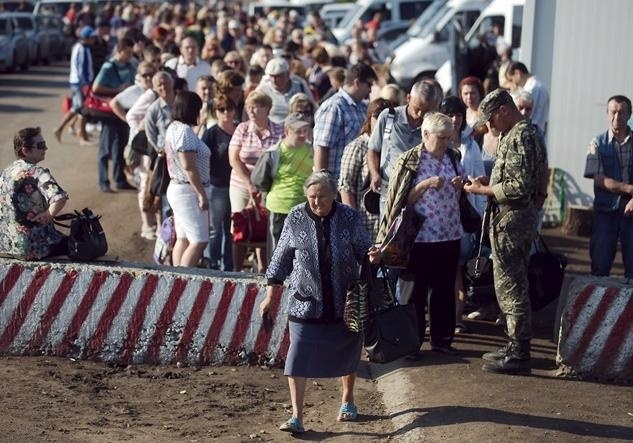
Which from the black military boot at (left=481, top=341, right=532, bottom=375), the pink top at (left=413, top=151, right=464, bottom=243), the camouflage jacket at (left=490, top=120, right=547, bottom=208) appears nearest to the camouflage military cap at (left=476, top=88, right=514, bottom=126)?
the camouflage jacket at (left=490, top=120, right=547, bottom=208)

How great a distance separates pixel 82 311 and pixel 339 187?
2.46 m

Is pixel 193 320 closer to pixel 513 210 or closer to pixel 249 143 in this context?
pixel 513 210

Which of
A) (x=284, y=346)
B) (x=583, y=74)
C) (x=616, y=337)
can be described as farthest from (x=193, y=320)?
(x=583, y=74)

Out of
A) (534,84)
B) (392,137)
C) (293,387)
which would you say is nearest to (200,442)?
(293,387)

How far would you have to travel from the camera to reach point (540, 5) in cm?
1605

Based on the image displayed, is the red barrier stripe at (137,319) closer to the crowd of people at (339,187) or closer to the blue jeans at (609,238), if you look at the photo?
the crowd of people at (339,187)

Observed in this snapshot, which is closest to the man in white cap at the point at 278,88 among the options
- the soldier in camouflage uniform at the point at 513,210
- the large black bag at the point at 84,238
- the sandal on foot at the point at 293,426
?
the large black bag at the point at 84,238

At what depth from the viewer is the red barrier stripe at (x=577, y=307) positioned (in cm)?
948

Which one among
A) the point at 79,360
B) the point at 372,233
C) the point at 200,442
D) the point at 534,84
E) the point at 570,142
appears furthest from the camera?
the point at 570,142

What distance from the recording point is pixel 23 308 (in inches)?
390

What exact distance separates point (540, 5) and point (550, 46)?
50cm

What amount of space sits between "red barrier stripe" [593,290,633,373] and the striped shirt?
3.09m

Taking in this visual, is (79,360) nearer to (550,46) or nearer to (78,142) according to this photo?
(550,46)

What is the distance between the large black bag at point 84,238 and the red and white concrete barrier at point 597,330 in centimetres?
346
